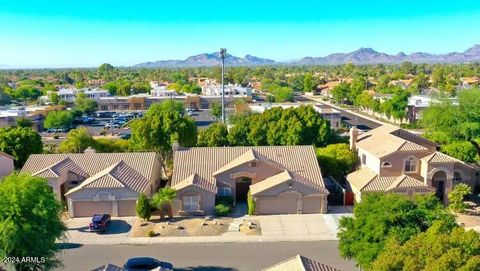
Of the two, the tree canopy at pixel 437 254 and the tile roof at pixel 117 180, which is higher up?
the tree canopy at pixel 437 254

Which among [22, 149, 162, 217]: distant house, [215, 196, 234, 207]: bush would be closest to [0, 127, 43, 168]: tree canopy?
[22, 149, 162, 217]: distant house

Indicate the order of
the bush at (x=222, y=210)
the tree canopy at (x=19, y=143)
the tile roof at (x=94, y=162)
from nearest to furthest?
the bush at (x=222, y=210)
the tile roof at (x=94, y=162)
the tree canopy at (x=19, y=143)

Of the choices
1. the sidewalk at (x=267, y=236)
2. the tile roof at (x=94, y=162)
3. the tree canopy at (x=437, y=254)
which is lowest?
the sidewalk at (x=267, y=236)

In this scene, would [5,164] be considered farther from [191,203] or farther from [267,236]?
[267,236]

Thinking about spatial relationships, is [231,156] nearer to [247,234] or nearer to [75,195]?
[247,234]

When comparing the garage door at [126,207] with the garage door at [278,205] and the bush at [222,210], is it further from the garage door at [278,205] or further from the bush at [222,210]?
the garage door at [278,205]

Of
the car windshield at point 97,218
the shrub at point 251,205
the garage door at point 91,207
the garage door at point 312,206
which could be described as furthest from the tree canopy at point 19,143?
the garage door at point 312,206

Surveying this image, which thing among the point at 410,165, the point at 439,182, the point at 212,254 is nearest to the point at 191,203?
the point at 212,254

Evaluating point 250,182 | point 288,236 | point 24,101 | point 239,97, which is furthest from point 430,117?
point 24,101
